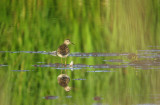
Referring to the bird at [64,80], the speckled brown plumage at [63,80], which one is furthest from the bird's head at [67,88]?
the speckled brown plumage at [63,80]

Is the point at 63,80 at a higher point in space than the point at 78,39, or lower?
lower

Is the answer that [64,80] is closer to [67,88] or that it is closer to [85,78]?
[85,78]

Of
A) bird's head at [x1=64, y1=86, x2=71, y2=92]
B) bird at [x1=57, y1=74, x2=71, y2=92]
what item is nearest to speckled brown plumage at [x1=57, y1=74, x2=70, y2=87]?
bird at [x1=57, y1=74, x2=71, y2=92]

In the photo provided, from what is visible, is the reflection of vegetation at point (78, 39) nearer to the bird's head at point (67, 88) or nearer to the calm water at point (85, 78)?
the calm water at point (85, 78)

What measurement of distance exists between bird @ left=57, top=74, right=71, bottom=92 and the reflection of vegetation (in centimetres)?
9

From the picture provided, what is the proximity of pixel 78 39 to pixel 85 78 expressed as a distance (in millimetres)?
2945

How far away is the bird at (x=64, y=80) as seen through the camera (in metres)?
6.61

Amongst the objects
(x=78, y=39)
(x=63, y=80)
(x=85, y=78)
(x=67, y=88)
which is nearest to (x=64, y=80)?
(x=63, y=80)

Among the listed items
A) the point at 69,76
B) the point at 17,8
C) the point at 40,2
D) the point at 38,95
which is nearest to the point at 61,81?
the point at 69,76

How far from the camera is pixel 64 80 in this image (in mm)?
7023

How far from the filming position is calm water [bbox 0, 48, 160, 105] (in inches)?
238

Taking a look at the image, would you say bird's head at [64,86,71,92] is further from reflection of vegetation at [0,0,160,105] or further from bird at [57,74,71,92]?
reflection of vegetation at [0,0,160,105]

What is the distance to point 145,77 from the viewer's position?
7.15 meters

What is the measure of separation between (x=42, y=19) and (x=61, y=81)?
6.02m
